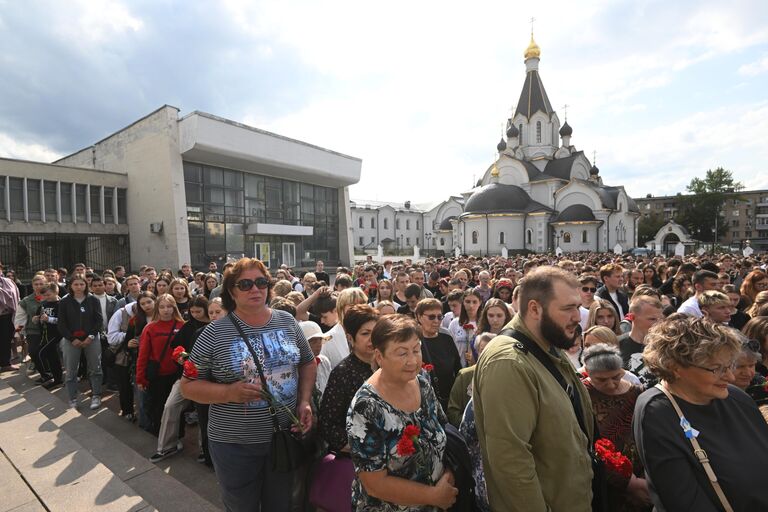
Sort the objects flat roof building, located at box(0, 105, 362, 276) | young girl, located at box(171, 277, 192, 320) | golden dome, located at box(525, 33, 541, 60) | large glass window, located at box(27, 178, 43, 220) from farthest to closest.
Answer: golden dome, located at box(525, 33, 541, 60)
flat roof building, located at box(0, 105, 362, 276)
large glass window, located at box(27, 178, 43, 220)
young girl, located at box(171, 277, 192, 320)

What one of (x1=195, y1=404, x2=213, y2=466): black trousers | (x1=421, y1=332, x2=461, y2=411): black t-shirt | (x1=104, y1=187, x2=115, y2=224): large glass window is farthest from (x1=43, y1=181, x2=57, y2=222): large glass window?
(x1=421, y1=332, x2=461, y2=411): black t-shirt

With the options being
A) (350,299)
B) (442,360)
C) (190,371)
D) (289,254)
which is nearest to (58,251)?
(289,254)

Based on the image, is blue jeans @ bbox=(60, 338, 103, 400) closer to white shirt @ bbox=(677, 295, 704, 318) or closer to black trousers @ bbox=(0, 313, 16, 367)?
black trousers @ bbox=(0, 313, 16, 367)

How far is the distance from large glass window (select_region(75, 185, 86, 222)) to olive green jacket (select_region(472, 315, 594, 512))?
29.1 meters

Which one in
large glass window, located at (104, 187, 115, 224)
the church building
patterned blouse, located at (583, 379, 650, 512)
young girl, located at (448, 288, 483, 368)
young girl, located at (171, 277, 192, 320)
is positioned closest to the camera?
patterned blouse, located at (583, 379, 650, 512)

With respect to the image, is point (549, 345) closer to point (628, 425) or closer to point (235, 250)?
point (628, 425)

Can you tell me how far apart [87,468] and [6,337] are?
18.7 ft

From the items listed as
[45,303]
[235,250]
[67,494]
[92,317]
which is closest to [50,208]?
[235,250]

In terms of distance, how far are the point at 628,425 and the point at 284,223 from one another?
1153 inches

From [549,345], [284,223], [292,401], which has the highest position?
[284,223]

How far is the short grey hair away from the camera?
107 inches

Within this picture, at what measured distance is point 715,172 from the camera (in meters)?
68.4

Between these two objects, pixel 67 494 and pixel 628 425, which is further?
pixel 67 494

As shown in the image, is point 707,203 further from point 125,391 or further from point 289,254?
point 125,391
